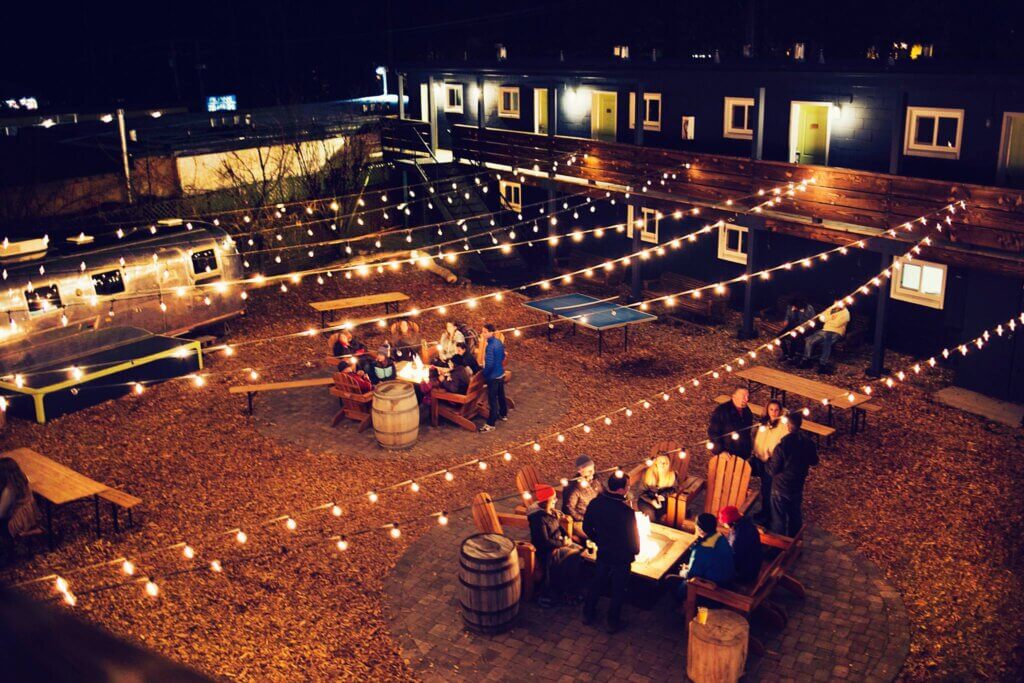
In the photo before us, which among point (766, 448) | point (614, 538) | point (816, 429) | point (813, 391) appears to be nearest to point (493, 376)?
point (766, 448)

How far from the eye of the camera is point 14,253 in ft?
60.8

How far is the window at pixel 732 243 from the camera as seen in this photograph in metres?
23.5

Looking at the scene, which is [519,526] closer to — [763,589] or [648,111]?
[763,589]

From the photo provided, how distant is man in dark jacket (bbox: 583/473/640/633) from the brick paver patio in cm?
46

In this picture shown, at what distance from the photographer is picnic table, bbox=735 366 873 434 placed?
15664 mm

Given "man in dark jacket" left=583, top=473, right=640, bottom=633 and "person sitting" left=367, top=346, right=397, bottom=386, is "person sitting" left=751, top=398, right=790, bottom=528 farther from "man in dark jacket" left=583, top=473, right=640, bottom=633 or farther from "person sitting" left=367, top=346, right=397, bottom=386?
"person sitting" left=367, top=346, right=397, bottom=386

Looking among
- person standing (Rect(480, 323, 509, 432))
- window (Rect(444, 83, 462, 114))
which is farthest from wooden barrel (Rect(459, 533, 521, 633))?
window (Rect(444, 83, 462, 114))

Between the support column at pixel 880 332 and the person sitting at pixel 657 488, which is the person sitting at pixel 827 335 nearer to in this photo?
the support column at pixel 880 332

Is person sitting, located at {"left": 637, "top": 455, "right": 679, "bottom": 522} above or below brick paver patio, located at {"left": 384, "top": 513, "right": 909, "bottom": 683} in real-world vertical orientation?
above

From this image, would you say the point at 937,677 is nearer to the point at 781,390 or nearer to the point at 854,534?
the point at 854,534

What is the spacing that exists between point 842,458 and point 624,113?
14040 mm

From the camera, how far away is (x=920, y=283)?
19391mm

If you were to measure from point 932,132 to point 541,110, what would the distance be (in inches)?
507

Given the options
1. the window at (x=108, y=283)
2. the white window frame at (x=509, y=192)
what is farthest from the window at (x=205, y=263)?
the white window frame at (x=509, y=192)
